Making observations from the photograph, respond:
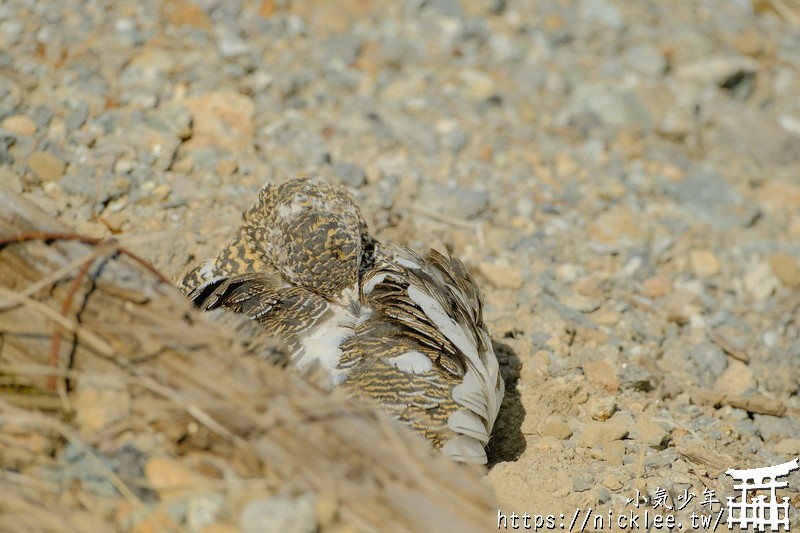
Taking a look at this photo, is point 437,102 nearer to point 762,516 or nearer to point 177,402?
point 762,516

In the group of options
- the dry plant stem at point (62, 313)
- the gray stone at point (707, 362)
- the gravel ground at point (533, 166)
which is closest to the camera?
the dry plant stem at point (62, 313)

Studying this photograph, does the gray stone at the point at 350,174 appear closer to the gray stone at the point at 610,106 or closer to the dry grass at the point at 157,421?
the gray stone at the point at 610,106

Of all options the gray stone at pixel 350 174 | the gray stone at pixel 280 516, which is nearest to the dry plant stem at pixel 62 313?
the gray stone at pixel 280 516

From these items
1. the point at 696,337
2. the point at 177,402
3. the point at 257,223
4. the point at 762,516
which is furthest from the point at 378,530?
the point at 696,337

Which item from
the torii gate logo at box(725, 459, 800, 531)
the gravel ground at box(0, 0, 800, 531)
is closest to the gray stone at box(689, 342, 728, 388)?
the gravel ground at box(0, 0, 800, 531)

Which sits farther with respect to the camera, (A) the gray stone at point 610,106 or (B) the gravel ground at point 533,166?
(A) the gray stone at point 610,106

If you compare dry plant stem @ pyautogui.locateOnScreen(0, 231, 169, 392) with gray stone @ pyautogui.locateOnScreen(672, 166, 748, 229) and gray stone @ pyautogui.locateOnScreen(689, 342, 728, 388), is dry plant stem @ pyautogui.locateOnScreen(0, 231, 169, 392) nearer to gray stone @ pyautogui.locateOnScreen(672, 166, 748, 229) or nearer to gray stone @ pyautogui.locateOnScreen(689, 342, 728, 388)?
gray stone @ pyautogui.locateOnScreen(689, 342, 728, 388)

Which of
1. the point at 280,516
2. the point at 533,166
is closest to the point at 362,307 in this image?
the point at 280,516
